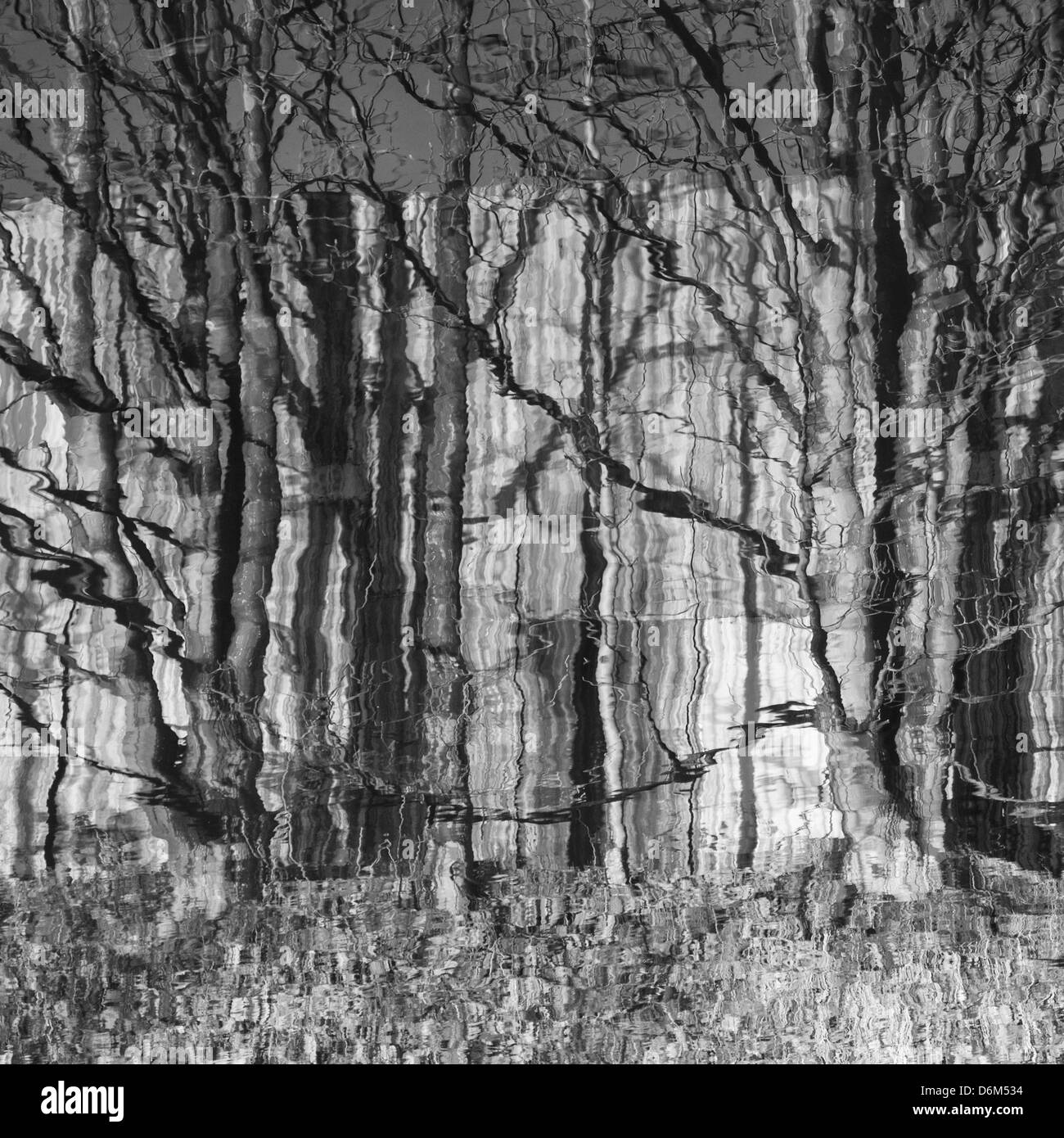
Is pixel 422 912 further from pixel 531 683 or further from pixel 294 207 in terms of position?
pixel 294 207

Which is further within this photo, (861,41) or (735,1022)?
(861,41)

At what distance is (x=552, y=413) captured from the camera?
2332mm

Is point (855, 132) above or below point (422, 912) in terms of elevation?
above

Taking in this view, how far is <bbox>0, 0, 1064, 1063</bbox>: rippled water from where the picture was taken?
2303mm

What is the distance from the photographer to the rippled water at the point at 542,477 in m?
2.30

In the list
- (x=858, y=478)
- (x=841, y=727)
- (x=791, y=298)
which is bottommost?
(x=841, y=727)

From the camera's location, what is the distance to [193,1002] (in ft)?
7.26

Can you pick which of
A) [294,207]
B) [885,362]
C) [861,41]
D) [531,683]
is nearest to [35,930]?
[531,683]

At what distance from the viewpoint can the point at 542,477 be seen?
7.63ft

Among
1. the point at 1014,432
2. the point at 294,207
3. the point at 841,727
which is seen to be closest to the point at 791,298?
the point at 1014,432

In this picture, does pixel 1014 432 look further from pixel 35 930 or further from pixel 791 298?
pixel 35 930

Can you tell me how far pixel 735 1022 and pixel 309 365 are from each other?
64.6 inches

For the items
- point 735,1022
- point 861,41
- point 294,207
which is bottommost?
point 735,1022

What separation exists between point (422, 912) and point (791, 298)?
1536mm
